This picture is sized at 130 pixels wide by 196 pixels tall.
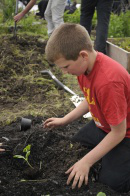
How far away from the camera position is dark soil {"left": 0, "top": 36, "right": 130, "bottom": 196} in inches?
80.2

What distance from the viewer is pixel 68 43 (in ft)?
6.15

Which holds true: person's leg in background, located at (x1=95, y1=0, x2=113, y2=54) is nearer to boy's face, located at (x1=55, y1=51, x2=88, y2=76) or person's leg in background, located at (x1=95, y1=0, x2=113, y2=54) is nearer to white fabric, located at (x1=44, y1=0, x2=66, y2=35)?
white fabric, located at (x1=44, y1=0, x2=66, y2=35)

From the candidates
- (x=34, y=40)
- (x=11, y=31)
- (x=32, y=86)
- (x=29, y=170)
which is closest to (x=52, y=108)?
(x=32, y=86)

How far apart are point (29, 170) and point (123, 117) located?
85cm

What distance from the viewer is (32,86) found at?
420 centimetres

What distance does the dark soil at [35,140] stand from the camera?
6.68ft

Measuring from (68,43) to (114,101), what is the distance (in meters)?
0.46

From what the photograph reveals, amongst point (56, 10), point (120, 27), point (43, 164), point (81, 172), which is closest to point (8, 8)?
point (56, 10)

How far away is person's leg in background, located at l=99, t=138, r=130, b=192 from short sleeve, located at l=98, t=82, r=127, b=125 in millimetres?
417

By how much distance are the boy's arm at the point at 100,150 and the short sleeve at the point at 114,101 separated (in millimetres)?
76

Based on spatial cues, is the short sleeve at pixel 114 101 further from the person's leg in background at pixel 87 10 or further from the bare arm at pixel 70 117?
the person's leg in background at pixel 87 10

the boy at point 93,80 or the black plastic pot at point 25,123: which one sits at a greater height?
the boy at point 93,80

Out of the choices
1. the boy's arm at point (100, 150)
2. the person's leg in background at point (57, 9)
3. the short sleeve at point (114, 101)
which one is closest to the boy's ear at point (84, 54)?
the short sleeve at point (114, 101)

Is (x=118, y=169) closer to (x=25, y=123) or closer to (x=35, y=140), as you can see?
(x=35, y=140)
